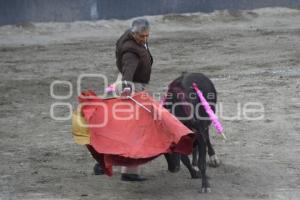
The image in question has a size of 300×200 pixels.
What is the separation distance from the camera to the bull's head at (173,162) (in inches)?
260

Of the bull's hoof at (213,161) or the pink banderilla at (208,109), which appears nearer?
the pink banderilla at (208,109)

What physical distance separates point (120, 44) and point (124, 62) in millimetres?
190

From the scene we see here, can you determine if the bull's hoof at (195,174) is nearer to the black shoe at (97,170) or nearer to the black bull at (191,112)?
the black bull at (191,112)

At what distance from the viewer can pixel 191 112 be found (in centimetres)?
629

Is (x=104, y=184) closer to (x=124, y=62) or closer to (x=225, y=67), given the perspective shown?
(x=124, y=62)

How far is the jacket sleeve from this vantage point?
632 centimetres

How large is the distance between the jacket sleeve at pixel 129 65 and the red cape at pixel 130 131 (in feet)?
0.57

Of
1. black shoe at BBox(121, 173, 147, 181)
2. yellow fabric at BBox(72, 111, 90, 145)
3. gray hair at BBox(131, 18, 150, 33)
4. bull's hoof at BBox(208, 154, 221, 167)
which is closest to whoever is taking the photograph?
yellow fabric at BBox(72, 111, 90, 145)

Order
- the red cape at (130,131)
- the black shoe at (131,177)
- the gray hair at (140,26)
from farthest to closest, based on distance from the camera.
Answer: the black shoe at (131,177), the gray hair at (140,26), the red cape at (130,131)

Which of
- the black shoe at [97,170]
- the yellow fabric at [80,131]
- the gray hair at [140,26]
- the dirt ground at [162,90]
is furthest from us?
the black shoe at [97,170]

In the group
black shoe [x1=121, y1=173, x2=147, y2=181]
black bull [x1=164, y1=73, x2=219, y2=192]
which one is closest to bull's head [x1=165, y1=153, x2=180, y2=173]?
black bull [x1=164, y1=73, x2=219, y2=192]

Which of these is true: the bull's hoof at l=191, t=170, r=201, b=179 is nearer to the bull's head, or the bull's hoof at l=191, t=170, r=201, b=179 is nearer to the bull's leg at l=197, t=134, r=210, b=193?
the bull's head

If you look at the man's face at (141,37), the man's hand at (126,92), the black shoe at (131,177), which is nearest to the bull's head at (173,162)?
the black shoe at (131,177)

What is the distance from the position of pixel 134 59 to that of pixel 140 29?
0.25 metres
